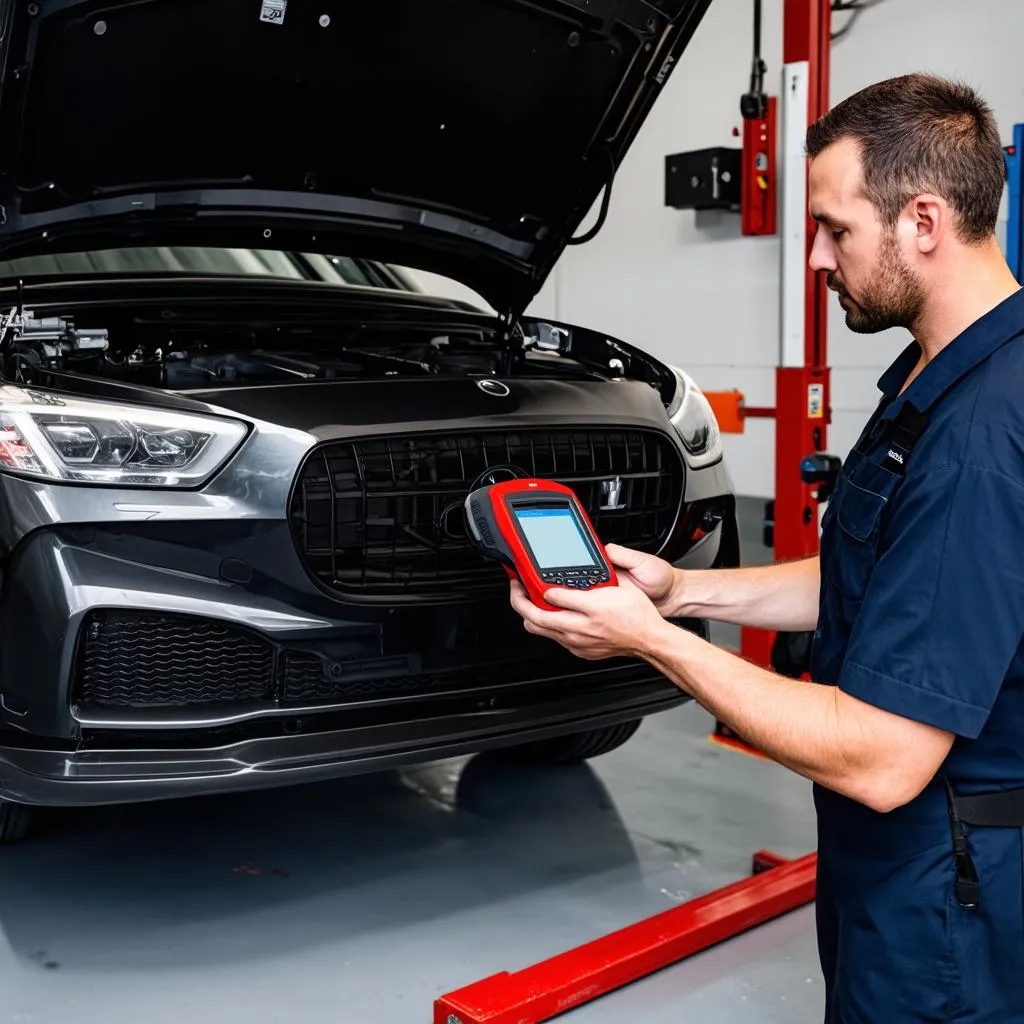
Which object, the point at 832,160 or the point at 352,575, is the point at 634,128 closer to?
the point at 352,575

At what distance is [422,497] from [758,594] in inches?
24.9

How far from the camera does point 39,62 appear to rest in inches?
86.4

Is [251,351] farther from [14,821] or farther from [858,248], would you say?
[858,248]

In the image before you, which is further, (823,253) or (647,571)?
(647,571)

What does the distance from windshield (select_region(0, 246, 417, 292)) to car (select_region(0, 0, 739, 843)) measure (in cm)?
3

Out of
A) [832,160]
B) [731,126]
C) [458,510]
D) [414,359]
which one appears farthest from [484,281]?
[731,126]

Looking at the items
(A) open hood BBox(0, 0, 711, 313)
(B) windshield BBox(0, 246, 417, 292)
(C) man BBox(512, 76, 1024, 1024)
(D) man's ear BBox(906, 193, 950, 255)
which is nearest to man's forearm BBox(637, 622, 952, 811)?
(C) man BBox(512, 76, 1024, 1024)

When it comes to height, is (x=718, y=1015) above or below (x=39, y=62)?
below

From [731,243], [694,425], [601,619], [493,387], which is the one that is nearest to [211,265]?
[493,387]

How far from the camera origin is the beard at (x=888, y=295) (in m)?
1.42

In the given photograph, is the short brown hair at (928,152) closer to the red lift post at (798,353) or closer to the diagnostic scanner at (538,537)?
the diagnostic scanner at (538,537)

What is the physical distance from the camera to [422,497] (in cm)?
223

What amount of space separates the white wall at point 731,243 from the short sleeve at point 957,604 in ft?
14.9

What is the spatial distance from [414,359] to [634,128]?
75 centimetres
